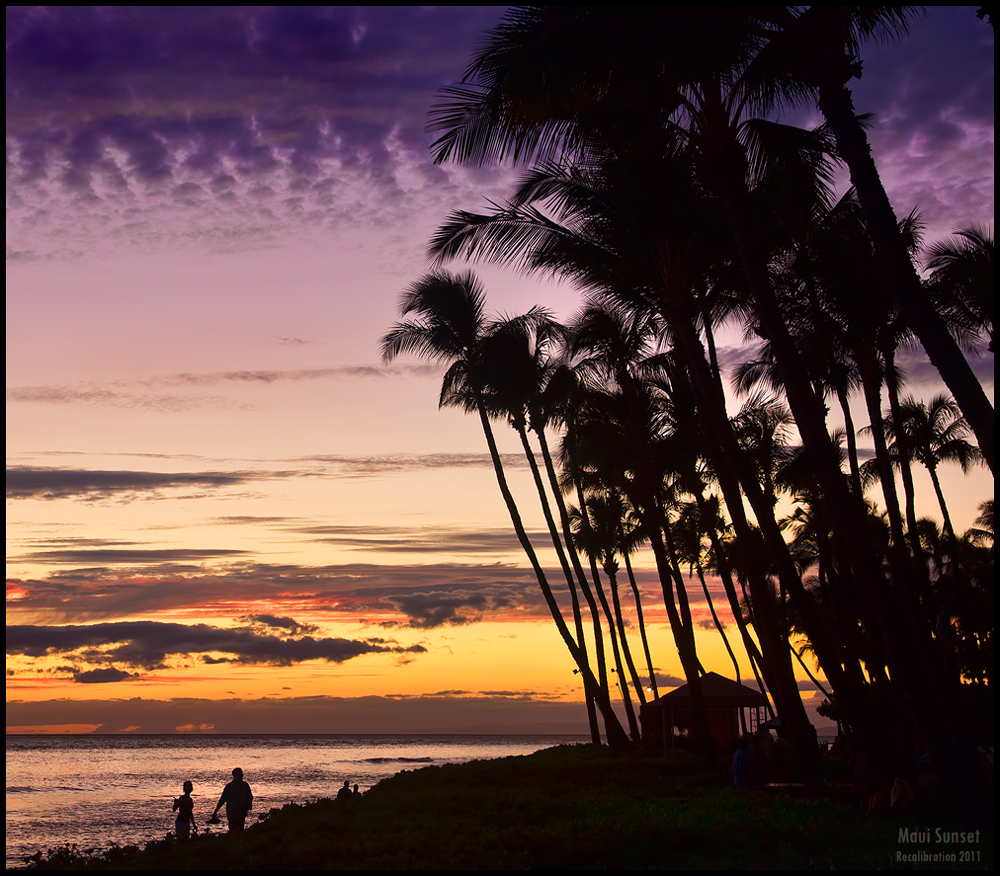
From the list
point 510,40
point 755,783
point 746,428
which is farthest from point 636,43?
point 746,428

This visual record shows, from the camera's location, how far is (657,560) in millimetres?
28172

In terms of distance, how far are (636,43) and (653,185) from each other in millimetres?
3956

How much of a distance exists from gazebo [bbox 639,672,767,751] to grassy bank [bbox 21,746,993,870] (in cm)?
1488

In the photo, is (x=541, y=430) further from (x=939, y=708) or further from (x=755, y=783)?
(x=939, y=708)

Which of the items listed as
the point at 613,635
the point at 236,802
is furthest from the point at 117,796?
the point at 236,802

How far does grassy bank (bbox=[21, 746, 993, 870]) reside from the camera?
973cm

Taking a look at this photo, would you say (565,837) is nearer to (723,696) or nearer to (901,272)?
(901,272)

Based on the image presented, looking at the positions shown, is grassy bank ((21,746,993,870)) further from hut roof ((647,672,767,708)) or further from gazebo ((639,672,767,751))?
hut roof ((647,672,767,708))

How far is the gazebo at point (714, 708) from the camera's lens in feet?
108

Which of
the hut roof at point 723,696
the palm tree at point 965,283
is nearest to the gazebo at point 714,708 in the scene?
the hut roof at point 723,696

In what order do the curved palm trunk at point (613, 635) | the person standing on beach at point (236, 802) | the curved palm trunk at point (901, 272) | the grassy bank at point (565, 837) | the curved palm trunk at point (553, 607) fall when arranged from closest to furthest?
the grassy bank at point (565, 837)
the curved palm trunk at point (901, 272)
the person standing on beach at point (236, 802)
the curved palm trunk at point (553, 607)
the curved palm trunk at point (613, 635)

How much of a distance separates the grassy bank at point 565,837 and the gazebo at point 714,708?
586 inches

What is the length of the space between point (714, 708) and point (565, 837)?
968 inches

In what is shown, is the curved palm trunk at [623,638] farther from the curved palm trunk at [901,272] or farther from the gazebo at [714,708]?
the curved palm trunk at [901,272]
